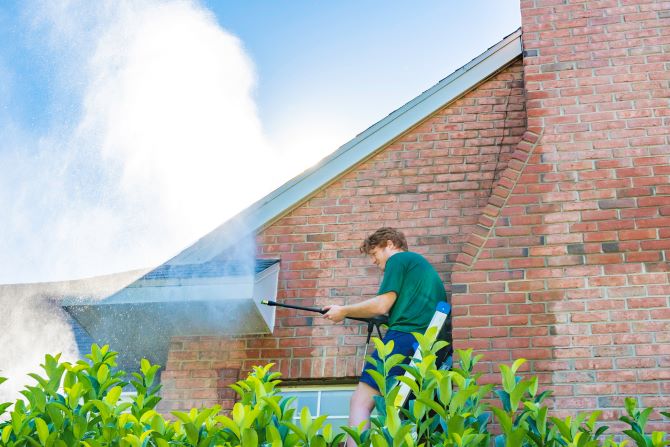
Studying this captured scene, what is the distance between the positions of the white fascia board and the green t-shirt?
1468 millimetres

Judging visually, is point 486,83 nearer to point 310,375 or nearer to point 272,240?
point 272,240

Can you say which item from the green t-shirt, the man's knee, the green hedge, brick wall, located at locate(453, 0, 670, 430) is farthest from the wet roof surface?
the green hedge

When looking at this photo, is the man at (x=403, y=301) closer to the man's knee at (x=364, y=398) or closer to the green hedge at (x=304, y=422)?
the man's knee at (x=364, y=398)

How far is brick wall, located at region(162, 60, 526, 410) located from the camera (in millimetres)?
6441

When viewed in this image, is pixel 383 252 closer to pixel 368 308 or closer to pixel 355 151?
pixel 368 308

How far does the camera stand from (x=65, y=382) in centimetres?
466

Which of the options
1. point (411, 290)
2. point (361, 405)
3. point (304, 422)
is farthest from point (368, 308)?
point (304, 422)

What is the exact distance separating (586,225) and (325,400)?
2.30 m

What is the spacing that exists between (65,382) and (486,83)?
14.7 ft

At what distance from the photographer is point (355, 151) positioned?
7.14 m

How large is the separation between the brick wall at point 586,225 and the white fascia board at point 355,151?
63cm

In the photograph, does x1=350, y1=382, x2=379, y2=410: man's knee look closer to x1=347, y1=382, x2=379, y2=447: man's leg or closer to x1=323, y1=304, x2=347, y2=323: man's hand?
x1=347, y1=382, x2=379, y2=447: man's leg

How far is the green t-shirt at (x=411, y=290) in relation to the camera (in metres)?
5.62

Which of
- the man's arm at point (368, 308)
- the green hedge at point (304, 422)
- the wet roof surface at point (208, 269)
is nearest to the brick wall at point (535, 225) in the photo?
the wet roof surface at point (208, 269)
